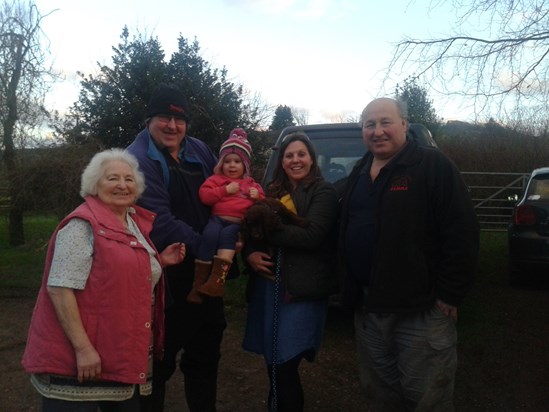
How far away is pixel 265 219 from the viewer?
2936mm

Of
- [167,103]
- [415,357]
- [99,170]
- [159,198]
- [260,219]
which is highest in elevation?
[167,103]

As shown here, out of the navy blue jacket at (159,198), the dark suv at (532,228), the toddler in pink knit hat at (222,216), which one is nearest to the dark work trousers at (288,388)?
the toddler in pink knit hat at (222,216)

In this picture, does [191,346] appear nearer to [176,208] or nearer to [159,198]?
[176,208]

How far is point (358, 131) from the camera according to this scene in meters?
5.52

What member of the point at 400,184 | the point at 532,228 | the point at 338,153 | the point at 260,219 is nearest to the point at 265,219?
the point at 260,219

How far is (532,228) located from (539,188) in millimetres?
565

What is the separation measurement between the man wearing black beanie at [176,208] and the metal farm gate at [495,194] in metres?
14.5

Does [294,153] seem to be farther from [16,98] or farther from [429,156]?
[16,98]

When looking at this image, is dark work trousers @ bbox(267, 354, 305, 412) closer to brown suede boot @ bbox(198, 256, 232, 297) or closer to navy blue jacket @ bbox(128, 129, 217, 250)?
brown suede boot @ bbox(198, 256, 232, 297)

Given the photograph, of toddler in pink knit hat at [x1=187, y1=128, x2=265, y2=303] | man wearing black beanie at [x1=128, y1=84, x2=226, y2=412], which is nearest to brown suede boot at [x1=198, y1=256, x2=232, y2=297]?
toddler in pink knit hat at [x1=187, y1=128, x2=265, y2=303]

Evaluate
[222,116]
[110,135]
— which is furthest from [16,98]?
[222,116]

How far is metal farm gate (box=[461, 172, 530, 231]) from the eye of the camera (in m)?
16.5

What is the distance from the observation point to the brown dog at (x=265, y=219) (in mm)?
2938

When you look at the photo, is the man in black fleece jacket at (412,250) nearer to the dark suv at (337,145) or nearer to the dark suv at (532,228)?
the dark suv at (337,145)
